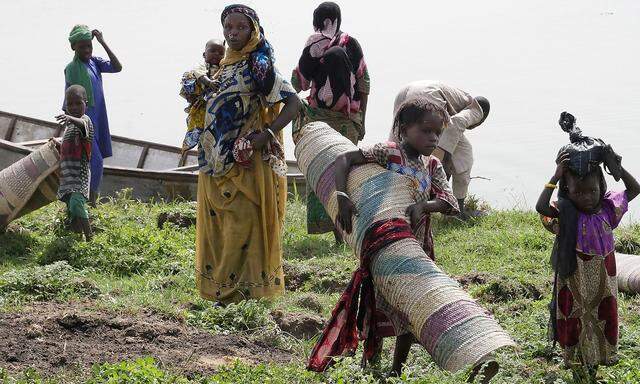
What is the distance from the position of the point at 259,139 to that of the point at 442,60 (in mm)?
15123

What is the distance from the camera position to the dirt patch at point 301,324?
703 cm

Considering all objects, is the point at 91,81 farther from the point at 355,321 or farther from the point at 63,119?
the point at 355,321

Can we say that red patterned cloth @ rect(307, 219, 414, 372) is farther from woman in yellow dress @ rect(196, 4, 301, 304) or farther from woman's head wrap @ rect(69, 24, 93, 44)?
woman's head wrap @ rect(69, 24, 93, 44)

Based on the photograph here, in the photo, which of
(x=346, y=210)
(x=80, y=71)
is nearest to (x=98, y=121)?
(x=80, y=71)

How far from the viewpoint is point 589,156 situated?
594 cm

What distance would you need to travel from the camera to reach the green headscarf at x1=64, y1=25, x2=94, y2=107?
1073 centimetres

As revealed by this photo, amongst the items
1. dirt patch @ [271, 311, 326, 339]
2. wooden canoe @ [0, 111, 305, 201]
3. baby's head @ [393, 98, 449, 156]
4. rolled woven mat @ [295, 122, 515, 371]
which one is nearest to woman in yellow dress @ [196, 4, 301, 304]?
dirt patch @ [271, 311, 326, 339]

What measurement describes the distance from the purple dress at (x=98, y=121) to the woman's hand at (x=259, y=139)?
3.76m

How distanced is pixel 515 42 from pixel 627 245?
1503 cm

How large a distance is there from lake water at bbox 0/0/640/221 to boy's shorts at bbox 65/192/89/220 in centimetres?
457

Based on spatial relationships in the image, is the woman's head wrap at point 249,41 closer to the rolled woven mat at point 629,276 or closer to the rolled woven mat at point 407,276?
the rolled woven mat at point 407,276

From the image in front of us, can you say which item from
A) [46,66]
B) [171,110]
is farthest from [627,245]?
[46,66]

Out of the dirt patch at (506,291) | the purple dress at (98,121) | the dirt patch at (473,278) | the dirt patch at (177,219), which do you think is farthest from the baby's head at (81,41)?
the dirt patch at (506,291)

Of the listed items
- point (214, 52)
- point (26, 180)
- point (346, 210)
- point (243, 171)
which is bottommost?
point (26, 180)
